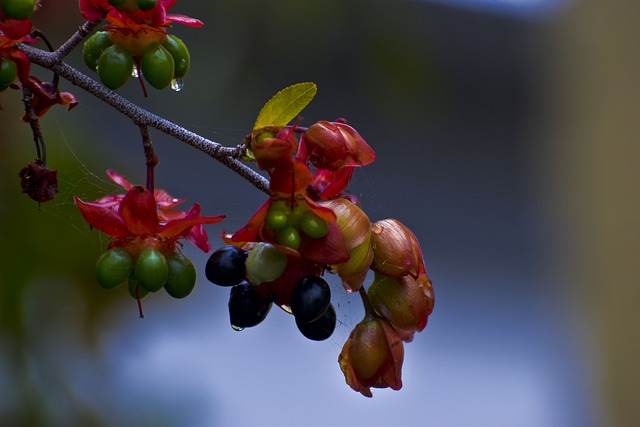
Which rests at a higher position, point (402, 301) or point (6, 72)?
point (402, 301)

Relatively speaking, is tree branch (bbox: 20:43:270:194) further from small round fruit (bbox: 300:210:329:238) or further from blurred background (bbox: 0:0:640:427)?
blurred background (bbox: 0:0:640:427)

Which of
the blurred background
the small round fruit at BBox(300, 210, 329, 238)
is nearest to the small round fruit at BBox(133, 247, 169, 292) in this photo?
the small round fruit at BBox(300, 210, 329, 238)

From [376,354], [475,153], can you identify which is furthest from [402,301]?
[475,153]

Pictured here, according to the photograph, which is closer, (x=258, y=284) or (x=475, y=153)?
(x=258, y=284)

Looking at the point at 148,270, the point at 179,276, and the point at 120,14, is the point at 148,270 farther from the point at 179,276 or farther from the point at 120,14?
the point at 120,14

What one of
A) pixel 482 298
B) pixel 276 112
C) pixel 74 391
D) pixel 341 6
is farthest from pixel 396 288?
pixel 482 298
